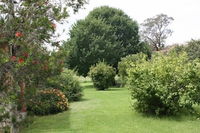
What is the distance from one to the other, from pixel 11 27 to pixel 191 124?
7.08m

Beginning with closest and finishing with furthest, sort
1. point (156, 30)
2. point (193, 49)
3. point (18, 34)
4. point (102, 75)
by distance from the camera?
point (18, 34) < point (102, 75) < point (193, 49) < point (156, 30)

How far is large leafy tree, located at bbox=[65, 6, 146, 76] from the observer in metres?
32.0

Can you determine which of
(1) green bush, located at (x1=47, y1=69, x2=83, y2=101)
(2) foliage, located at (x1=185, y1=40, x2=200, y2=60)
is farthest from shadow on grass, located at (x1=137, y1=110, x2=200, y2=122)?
(2) foliage, located at (x1=185, y1=40, x2=200, y2=60)

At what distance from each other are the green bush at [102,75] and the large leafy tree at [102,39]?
5.35 m

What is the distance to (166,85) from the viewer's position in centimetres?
1175

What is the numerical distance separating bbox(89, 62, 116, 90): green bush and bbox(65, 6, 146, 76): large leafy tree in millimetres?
5353

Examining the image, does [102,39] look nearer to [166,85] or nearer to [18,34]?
[166,85]

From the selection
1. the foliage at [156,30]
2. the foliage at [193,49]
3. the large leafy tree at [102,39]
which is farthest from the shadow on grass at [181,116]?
the foliage at [156,30]

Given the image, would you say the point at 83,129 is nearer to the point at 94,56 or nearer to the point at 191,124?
the point at 191,124

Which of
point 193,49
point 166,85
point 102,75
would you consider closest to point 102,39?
point 102,75

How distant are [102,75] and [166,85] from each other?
1396cm

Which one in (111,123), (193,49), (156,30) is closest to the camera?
(111,123)

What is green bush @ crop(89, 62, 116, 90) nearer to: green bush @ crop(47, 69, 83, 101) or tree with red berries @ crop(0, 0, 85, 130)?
green bush @ crop(47, 69, 83, 101)

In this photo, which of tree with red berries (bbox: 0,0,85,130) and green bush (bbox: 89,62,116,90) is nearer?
tree with red berries (bbox: 0,0,85,130)
